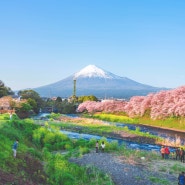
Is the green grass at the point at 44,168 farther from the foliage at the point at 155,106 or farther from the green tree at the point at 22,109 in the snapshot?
the green tree at the point at 22,109

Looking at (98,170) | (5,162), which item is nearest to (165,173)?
(98,170)

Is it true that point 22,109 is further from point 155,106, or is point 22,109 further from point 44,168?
point 44,168

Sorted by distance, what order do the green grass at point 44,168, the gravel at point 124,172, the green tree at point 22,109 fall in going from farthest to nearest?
the green tree at point 22,109
the gravel at point 124,172
the green grass at point 44,168

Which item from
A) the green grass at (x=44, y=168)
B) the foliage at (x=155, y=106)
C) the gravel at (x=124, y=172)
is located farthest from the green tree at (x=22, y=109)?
the gravel at (x=124, y=172)

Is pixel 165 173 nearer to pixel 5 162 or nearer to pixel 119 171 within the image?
pixel 119 171

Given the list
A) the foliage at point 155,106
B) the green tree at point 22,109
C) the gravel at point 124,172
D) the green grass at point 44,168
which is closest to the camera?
the green grass at point 44,168

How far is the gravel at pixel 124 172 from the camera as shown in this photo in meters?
19.9

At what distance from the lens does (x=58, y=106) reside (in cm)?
8788

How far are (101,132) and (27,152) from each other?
22173mm

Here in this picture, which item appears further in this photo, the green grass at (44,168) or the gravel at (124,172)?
the gravel at (124,172)

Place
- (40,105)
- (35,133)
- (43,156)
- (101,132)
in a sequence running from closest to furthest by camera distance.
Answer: (43,156) < (35,133) < (101,132) < (40,105)

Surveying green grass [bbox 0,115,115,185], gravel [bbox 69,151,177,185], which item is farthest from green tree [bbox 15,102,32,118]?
gravel [bbox 69,151,177,185]

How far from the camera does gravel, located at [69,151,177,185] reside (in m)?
19.9

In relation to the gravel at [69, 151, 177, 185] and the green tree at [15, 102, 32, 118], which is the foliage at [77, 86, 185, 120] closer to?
the green tree at [15, 102, 32, 118]
